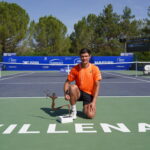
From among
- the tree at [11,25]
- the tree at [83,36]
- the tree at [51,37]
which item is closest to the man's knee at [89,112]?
the tree at [11,25]

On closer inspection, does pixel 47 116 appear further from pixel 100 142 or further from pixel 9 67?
pixel 9 67

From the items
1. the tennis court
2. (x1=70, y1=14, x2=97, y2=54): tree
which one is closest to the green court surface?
the tennis court

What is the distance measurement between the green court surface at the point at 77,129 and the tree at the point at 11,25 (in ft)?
115

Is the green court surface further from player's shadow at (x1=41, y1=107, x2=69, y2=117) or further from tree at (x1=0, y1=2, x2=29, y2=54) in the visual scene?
tree at (x1=0, y1=2, x2=29, y2=54)

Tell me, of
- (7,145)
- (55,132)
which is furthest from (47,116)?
(7,145)

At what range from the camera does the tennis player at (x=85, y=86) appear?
4.83 meters

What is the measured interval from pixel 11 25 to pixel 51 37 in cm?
672

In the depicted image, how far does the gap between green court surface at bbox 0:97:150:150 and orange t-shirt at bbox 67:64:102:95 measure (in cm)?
54

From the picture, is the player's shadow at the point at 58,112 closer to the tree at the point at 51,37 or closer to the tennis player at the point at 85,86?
the tennis player at the point at 85,86

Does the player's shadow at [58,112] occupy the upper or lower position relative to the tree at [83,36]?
lower

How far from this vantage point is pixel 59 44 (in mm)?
43281

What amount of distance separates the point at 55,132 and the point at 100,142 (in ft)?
2.57

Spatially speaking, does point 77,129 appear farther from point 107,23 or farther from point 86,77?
point 107,23

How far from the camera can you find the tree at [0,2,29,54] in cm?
3975
